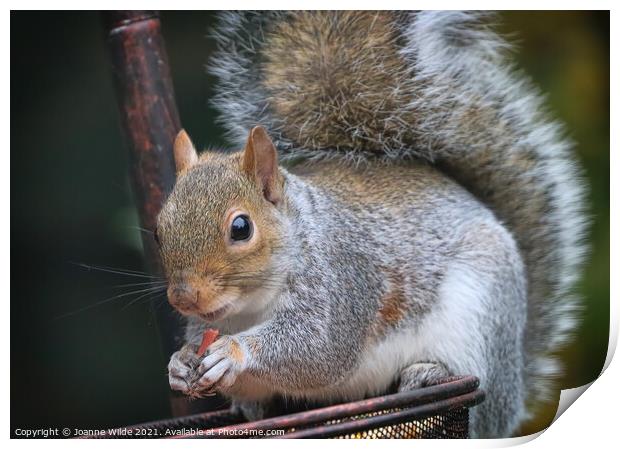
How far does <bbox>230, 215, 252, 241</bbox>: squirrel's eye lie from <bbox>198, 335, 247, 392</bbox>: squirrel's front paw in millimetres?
194

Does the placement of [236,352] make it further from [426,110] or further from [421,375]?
[426,110]

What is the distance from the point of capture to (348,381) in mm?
1646

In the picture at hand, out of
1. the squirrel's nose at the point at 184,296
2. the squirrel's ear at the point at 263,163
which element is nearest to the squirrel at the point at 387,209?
the squirrel's ear at the point at 263,163

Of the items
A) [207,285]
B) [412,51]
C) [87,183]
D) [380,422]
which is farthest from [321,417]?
[412,51]

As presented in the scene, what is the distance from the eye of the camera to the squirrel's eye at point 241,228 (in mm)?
1396

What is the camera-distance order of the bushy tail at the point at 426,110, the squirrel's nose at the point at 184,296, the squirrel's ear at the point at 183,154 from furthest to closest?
the bushy tail at the point at 426,110 → the squirrel's ear at the point at 183,154 → the squirrel's nose at the point at 184,296

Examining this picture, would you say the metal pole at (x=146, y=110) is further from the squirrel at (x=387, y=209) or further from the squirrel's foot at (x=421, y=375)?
the squirrel's foot at (x=421, y=375)

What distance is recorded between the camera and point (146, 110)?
70.4 inches

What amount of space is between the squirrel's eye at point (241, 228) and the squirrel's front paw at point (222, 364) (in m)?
0.19

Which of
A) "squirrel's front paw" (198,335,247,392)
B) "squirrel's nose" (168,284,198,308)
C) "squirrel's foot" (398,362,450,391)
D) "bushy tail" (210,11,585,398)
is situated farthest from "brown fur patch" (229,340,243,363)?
"bushy tail" (210,11,585,398)

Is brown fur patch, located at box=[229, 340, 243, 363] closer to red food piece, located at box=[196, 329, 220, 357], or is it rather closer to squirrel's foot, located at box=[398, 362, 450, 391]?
red food piece, located at box=[196, 329, 220, 357]

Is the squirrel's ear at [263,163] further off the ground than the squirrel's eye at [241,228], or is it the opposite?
the squirrel's ear at [263,163]

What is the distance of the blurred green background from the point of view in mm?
1691

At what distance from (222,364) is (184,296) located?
0.51ft
